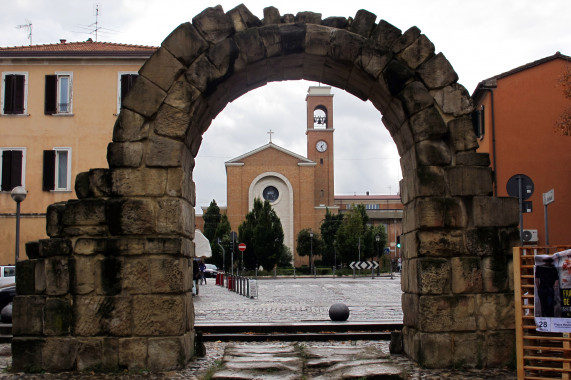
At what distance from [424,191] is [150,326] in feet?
13.0

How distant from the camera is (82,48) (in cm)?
3300

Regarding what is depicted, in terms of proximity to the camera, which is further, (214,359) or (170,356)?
(214,359)

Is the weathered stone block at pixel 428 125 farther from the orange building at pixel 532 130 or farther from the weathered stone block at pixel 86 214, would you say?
the orange building at pixel 532 130

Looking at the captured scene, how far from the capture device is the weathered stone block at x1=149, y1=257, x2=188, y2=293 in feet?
29.0

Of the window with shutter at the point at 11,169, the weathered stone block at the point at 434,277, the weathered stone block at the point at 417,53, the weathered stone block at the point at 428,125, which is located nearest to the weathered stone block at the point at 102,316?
the weathered stone block at the point at 434,277

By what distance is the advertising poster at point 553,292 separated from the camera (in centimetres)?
710

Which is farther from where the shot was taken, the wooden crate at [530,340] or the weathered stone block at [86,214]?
the weathered stone block at [86,214]

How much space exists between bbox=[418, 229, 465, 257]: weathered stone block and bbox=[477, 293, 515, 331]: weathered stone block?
26.5 inches

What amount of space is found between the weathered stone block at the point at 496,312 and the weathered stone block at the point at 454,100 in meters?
2.46

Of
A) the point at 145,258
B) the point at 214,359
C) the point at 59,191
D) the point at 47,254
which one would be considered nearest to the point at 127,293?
the point at 145,258

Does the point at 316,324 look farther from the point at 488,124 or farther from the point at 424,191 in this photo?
the point at 488,124

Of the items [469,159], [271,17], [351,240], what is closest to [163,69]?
[271,17]

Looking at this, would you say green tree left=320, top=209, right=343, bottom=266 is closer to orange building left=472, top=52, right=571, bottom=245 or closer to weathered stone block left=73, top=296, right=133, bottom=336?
orange building left=472, top=52, right=571, bottom=245

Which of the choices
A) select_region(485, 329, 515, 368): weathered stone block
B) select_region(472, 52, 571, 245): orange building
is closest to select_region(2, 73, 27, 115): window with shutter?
select_region(472, 52, 571, 245): orange building
